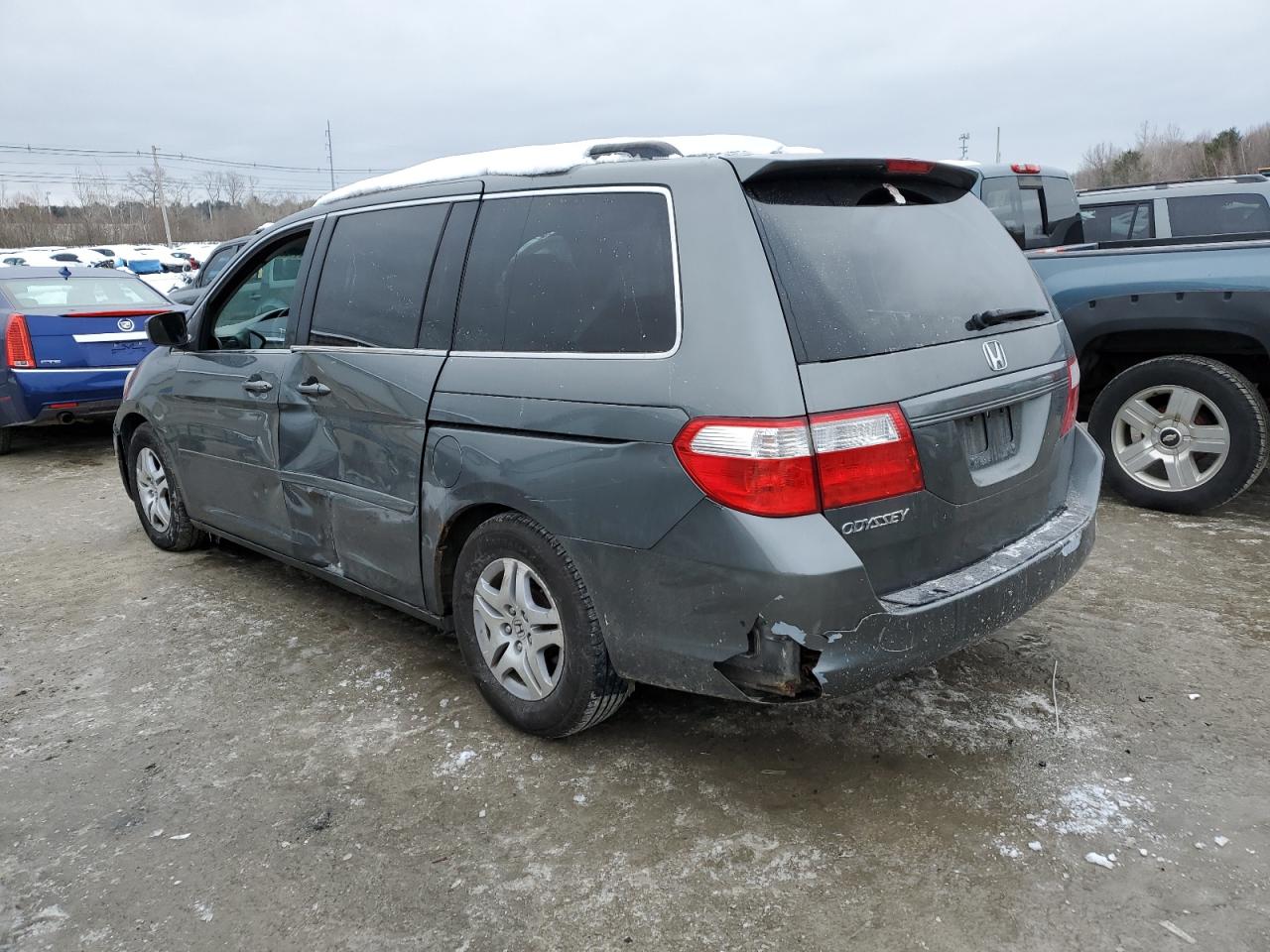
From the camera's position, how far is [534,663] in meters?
3.12

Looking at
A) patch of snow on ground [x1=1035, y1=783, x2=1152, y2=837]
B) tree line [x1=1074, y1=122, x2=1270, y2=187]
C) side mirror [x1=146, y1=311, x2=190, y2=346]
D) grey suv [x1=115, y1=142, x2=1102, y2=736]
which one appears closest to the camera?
grey suv [x1=115, y1=142, x2=1102, y2=736]

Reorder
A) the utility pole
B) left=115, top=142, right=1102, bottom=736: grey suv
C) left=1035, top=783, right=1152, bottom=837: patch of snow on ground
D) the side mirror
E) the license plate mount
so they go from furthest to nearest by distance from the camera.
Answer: the utility pole, the side mirror, the license plate mount, left=1035, top=783, right=1152, bottom=837: patch of snow on ground, left=115, top=142, right=1102, bottom=736: grey suv

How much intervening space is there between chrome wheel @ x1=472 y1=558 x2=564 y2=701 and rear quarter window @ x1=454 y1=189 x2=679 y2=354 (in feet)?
2.38

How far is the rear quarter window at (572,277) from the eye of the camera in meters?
2.75

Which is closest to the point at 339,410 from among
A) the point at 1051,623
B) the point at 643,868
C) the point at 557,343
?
the point at 557,343

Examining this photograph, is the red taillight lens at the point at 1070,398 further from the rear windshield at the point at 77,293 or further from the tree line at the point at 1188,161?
the tree line at the point at 1188,161

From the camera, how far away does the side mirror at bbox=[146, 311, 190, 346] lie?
4719 mm

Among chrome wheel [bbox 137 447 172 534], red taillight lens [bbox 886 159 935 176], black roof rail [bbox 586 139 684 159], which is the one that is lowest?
chrome wheel [bbox 137 447 172 534]

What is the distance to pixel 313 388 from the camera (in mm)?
3803

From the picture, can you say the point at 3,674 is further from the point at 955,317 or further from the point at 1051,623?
the point at 1051,623

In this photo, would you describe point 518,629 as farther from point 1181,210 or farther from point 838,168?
point 1181,210

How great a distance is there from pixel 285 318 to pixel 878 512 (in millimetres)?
Result: 2693

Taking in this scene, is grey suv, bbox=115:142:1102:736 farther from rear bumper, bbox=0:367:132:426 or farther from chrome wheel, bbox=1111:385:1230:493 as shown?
rear bumper, bbox=0:367:132:426

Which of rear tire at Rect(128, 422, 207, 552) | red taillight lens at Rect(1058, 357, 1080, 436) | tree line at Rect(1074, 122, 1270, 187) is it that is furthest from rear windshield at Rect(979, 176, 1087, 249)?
tree line at Rect(1074, 122, 1270, 187)
